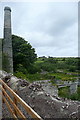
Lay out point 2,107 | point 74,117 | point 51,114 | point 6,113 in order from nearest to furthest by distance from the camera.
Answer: point 74,117 < point 51,114 < point 6,113 < point 2,107

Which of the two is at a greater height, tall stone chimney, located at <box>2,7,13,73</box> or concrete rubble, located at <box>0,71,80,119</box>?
tall stone chimney, located at <box>2,7,13,73</box>

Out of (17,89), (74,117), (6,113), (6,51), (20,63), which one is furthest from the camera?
(20,63)

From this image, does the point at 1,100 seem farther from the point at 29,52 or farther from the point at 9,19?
the point at 29,52

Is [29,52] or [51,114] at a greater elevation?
[29,52]

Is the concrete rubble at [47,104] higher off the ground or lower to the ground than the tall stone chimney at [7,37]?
lower

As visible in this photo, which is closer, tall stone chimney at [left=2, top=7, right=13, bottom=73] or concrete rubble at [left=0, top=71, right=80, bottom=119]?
concrete rubble at [left=0, top=71, right=80, bottom=119]

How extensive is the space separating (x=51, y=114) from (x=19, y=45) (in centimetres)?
1606

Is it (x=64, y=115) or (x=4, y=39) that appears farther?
(x=4, y=39)

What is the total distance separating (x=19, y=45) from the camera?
681 inches

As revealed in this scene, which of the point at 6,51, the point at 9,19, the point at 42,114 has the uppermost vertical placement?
the point at 9,19

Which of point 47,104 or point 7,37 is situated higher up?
point 7,37

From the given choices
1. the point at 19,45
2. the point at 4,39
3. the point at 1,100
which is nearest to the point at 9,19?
the point at 4,39

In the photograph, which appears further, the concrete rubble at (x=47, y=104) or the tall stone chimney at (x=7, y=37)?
the tall stone chimney at (x=7, y=37)

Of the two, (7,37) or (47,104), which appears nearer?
(47,104)
